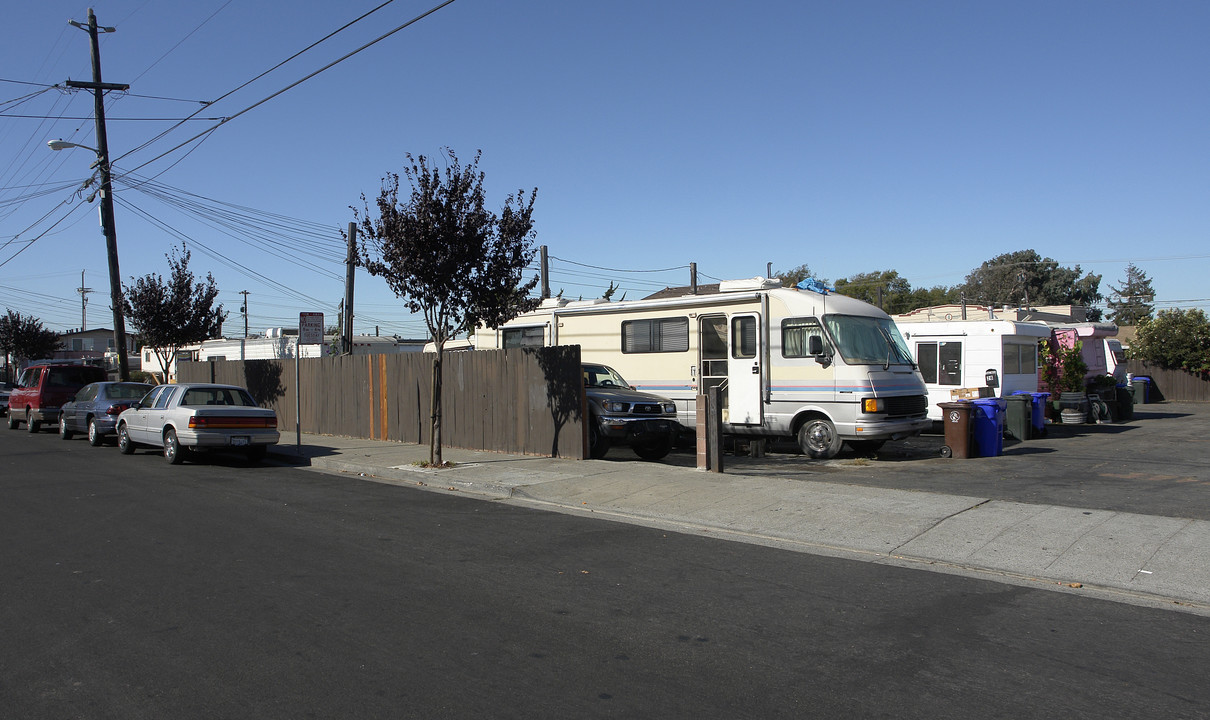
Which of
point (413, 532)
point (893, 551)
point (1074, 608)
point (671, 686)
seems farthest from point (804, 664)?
point (413, 532)

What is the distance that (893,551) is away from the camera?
8.16m

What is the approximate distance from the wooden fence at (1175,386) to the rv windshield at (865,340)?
2535 centimetres

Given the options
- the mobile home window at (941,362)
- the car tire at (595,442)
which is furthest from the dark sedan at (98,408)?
the mobile home window at (941,362)

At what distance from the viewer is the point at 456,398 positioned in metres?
16.8

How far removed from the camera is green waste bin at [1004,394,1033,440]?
1817cm

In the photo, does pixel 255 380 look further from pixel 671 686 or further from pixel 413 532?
pixel 671 686

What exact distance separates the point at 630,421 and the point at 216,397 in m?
7.86

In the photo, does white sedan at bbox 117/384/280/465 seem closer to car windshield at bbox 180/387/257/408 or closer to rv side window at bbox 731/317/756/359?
car windshield at bbox 180/387/257/408

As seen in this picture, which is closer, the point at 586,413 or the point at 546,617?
the point at 546,617

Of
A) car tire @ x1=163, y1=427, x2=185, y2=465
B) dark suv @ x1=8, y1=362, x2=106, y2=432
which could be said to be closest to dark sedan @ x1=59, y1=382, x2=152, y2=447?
dark suv @ x1=8, y1=362, x2=106, y2=432

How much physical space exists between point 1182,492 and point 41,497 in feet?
49.7

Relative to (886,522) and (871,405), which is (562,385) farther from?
(886,522)

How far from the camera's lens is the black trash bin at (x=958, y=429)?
15.0 meters

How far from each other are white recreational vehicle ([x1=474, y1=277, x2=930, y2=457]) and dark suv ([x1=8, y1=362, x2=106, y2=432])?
53.9 feet
